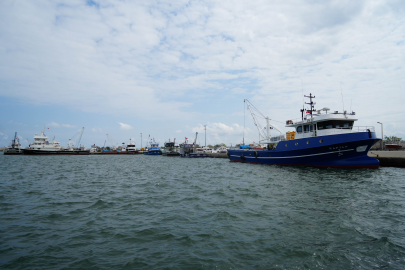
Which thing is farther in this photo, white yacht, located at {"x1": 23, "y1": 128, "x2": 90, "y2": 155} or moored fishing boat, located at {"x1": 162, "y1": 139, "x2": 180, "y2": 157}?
moored fishing boat, located at {"x1": 162, "y1": 139, "x2": 180, "y2": 157}

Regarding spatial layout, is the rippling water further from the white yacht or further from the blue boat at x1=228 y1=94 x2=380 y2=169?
the white yacht

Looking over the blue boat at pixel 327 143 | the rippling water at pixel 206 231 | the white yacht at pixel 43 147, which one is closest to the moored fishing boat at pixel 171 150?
the white yacht at pixel 43 147

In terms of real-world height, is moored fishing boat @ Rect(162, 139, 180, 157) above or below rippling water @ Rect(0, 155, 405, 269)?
above

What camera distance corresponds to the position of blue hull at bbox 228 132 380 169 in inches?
878

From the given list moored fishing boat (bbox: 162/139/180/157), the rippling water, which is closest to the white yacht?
moored fishing boat (bbox: 162/139/180/157)

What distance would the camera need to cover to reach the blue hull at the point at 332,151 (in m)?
22.3

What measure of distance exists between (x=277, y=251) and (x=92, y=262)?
4.73 metres

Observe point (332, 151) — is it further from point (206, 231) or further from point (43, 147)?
point (43, 147)

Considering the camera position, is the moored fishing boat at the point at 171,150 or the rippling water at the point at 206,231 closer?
the rippling water at the point at 206,231

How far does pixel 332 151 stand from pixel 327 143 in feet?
3.42

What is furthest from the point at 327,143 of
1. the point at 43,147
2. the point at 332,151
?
the point at 43,147

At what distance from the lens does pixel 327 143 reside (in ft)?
78.0

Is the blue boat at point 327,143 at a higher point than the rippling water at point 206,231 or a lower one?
higher

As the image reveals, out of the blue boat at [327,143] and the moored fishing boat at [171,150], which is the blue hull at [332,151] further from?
the moored fishing boat at [171,150]
